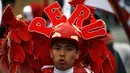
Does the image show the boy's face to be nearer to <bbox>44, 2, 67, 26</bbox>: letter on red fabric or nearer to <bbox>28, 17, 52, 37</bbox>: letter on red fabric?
<bbox>28, 17, 52, 37</bbox>: letter on red fabric

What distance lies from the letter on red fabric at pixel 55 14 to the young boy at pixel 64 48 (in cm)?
26

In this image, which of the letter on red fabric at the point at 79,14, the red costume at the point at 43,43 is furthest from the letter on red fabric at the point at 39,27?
the letter on red fabric at the point at 79,14

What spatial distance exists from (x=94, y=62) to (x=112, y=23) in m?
21.8

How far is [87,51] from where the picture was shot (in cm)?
614

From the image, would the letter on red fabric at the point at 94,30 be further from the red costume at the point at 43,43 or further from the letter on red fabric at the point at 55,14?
the letter on red fabric at the point at 55,14

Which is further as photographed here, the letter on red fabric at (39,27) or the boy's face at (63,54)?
the letter on red fabric at (39,27)

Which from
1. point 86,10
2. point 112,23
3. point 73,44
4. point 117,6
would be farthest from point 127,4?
point 112,23

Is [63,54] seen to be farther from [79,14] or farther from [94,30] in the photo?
[79,14]

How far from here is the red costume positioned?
5922mm

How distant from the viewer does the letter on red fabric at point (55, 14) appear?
240 inches

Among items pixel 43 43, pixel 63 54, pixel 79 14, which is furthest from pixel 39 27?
pixel 63 54

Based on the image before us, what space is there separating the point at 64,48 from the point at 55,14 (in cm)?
65

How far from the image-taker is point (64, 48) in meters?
5.64

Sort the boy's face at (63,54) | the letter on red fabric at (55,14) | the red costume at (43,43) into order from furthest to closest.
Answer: the letter on red fabric at (55,14), the red costume at (43,43), the boy's face at (63,54)
